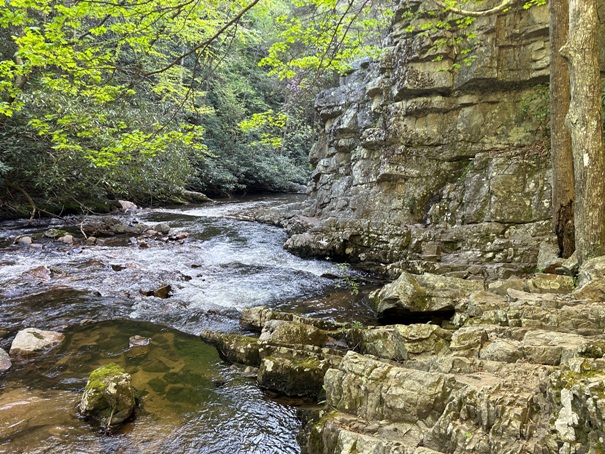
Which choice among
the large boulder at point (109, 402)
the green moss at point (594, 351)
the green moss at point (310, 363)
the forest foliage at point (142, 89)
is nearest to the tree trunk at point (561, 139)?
the forest foliage at point (142, 89)

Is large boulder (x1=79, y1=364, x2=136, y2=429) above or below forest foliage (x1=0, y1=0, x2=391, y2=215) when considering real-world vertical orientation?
below

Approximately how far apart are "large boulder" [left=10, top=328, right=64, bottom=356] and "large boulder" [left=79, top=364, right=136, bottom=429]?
1.78 meters

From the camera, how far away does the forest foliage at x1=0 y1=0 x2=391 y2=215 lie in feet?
18.0

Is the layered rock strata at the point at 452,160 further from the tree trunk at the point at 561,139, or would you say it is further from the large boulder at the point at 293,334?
the large boulder at the point at 293,334

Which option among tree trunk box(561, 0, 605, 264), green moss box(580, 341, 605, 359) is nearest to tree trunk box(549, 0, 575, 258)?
tree trunk box(561, 0, 605, 264)

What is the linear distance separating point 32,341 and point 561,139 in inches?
372

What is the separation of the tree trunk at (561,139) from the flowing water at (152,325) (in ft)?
13.3

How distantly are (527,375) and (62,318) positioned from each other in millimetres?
6762

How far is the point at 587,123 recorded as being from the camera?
18.3ft

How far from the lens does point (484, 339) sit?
11.6ft

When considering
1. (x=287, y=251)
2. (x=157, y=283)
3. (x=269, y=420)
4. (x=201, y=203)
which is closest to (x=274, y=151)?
(x=201, y=203)

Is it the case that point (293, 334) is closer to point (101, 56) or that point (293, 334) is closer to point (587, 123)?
point (101, 56)

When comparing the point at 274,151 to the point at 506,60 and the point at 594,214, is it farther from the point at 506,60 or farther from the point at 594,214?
the point at 594,214

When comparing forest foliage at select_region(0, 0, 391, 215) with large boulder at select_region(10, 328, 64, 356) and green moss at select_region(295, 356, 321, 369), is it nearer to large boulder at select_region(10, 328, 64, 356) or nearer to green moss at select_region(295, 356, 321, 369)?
large boulder at select_region(10, 328, 64, 356)
